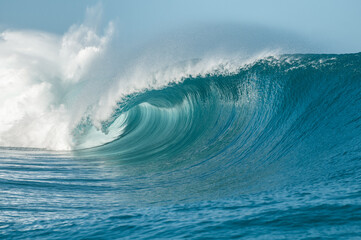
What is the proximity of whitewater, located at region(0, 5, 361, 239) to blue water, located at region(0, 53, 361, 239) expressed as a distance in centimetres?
2

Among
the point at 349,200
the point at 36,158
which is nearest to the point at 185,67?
the point at 36,158

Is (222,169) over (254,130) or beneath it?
beneath

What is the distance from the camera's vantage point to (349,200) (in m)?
2.63

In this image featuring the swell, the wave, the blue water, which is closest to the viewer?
the blue water

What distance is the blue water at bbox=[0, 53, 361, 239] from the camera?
2475mm

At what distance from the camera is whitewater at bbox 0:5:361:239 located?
2.58m

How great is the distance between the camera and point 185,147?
302 inches

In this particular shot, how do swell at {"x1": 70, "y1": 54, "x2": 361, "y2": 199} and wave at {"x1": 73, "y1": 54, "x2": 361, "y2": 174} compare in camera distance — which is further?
wave at {"x1": 73, "y1": 54, "x2": 361, "y2": 174}

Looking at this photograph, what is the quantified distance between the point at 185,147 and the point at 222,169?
2601mm

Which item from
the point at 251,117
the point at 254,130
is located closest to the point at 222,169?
the point at 254,130

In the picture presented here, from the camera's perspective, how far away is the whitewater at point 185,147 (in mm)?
2580

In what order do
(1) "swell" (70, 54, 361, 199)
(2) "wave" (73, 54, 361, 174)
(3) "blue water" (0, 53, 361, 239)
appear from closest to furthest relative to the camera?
1. (3) "blue water" (0, 53, 361, 239)
2. (1) "swell" (70, 54, 361, 199)
3. (2) "wave" (73, 54, 361, 174)

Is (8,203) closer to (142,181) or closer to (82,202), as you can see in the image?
(82,202)

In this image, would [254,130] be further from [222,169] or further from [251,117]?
[222,169]
